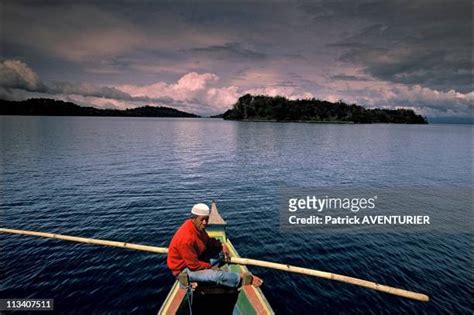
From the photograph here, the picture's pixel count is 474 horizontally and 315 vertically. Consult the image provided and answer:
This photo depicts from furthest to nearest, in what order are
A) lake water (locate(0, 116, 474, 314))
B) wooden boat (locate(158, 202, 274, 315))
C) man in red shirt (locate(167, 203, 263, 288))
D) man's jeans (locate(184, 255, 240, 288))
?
1. lake water (locate(0, 116, 474, 314))
2. wooden boat (locate(158, 202, 274, 315))
3. man's jeans (locate(184, 255, 240, 288))
4. man in red shirt (locate(167, 203, 263, 288))

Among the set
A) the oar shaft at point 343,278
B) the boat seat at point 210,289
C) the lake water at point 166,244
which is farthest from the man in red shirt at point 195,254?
the lake water at point 166,244

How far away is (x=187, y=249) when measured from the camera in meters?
8.47

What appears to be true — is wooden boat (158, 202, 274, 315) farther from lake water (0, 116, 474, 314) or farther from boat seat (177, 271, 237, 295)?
lake water (0, 116, 474, 314)

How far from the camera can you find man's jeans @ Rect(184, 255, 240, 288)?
8633 millimetres

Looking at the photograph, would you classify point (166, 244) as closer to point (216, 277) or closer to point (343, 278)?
point (216, 277)

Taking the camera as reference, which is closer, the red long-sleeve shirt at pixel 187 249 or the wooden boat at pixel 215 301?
the red long-sleeve shirt at pixel 187 249

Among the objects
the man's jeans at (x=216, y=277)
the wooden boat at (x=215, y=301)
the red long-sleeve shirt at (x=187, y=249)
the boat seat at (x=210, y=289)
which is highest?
the red long-sleeve shirt at (x=187, y=249)

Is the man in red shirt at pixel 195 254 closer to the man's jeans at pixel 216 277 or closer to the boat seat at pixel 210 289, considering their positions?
the man's jeans at pixel 216 277

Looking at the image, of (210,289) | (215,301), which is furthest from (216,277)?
(215,301)

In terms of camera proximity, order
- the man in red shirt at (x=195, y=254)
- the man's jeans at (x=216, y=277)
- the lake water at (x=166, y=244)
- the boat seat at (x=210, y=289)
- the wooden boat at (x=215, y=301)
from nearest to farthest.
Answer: the man in red shirt at (x=195, y=254)
the man's jeans at (x=216, y=277)
the boat seat at (x=210, y=289)
the wooden boat at (x=215, y=301)
the lake water at (x=166, y=244)

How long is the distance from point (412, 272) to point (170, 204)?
68.4 ft

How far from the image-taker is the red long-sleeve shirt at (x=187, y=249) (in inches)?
332

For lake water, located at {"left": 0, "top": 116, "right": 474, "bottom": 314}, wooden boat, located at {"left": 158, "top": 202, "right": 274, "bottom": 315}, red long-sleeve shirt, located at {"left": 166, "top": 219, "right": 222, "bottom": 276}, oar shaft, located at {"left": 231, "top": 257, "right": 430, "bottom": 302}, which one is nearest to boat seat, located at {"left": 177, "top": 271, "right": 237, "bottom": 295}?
wooden boat, located at {"left": 158, "top": 202, "right": 274, "bottom": 315}

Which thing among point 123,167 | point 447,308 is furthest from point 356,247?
point 123,167
